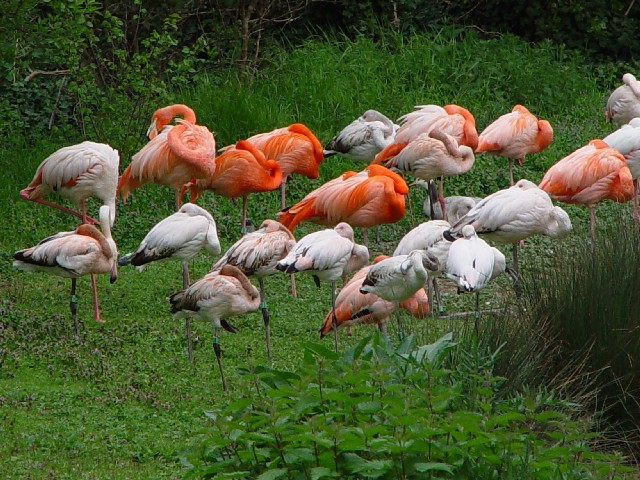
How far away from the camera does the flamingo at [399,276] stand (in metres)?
6.59

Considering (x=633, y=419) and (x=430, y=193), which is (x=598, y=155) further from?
(x=633, y=419)

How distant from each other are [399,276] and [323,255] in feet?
2.50

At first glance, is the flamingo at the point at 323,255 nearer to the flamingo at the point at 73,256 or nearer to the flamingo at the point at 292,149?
the flamingo at the point at 73,256

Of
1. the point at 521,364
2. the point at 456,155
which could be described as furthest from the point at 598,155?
the point at 521,364

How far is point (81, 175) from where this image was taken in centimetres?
910

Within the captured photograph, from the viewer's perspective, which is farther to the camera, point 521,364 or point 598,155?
point 598,155

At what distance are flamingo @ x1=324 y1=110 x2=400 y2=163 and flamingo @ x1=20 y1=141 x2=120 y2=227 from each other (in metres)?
2.29

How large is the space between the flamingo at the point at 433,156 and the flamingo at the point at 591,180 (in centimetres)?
77

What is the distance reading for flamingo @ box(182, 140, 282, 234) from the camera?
9.40m

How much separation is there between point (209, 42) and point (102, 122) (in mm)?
3006

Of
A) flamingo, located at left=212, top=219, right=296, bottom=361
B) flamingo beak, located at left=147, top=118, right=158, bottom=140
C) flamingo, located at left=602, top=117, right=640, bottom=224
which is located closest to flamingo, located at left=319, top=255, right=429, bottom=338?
flamingo, located at left=212, top=219, right=296, bottom=361

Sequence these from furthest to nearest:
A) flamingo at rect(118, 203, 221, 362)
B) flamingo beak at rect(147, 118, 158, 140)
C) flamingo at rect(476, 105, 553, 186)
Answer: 1. flamingo at rect(476, 105, 553, 186)
2. flamingo beak at rect(147, 118, 158, 140)
3. flamingo at rect(118, 203, 221, 362)

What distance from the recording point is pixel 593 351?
625 cm

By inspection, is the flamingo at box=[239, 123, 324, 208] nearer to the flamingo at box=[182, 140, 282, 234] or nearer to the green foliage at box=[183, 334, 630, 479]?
the flamingo at box=[182, 140, 282, 234]
